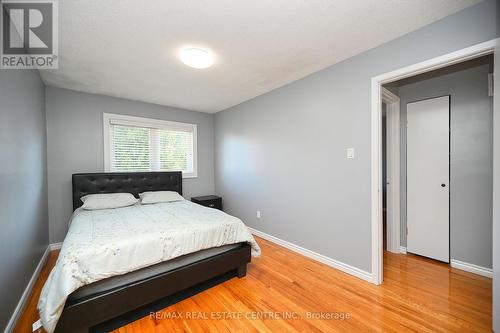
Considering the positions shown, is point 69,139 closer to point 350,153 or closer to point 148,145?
point 148,145

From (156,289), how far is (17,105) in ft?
6.77


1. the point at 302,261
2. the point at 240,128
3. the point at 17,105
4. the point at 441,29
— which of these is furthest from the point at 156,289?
the point at 441,29

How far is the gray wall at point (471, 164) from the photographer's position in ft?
7.45

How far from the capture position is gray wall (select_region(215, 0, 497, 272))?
187cm

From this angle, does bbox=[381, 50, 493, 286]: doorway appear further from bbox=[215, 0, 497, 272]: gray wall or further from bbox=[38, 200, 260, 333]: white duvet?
bbox=[38, 200, 260, 333]: white duvet

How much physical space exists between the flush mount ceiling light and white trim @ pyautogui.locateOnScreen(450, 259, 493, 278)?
3796 millimetres

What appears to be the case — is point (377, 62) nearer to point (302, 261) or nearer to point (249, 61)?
point (249, 61)

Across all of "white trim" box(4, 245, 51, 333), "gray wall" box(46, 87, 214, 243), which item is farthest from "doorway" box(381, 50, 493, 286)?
"gray wall" box(46, 87, 214, 243)

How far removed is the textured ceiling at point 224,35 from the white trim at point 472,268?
8.72ft

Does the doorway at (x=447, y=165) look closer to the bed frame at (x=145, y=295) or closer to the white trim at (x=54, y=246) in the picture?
the bed frame at (x=145, y=295)

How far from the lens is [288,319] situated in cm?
170

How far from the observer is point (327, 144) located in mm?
2613

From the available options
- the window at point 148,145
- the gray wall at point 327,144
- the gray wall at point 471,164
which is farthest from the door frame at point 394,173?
the window at point 148,145

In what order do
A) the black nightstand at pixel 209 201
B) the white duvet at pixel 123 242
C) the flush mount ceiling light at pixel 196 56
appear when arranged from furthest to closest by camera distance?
the black nightstand at pixel 209 201, the flush mount ceiling light at pixel 196 56, the white duvet at pixel 123 242
